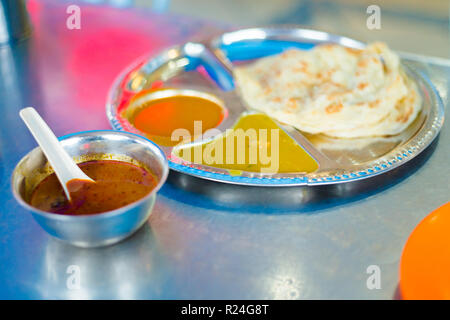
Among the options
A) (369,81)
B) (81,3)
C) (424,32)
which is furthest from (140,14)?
(424,32)

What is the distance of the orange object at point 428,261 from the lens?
1089mm

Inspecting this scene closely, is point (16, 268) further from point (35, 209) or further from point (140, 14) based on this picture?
point (140, 14)

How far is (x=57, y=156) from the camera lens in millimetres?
1292

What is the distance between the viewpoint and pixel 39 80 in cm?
216

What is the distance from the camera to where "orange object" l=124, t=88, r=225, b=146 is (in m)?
1.76

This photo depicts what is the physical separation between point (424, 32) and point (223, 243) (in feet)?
6.89

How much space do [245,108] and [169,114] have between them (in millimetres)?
311

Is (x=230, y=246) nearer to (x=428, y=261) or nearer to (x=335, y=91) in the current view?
(x=428, y=261)

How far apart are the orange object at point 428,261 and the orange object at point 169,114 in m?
0.87

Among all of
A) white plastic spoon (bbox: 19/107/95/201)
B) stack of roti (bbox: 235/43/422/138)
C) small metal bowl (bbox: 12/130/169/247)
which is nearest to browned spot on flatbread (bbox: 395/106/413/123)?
stack of roti (bbox: 235/43/422/138)

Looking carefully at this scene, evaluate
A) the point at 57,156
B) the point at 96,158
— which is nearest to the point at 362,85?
the point at 96,158

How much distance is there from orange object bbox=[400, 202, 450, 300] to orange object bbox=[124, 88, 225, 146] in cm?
87

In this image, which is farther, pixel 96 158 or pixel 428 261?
pixel 96 158

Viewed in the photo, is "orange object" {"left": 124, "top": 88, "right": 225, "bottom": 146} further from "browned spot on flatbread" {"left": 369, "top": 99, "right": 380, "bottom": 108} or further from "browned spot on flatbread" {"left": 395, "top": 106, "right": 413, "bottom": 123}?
"browned spot on flatbread" {"left": 395, "top": 106, "right": 413, "bottom": 123}
